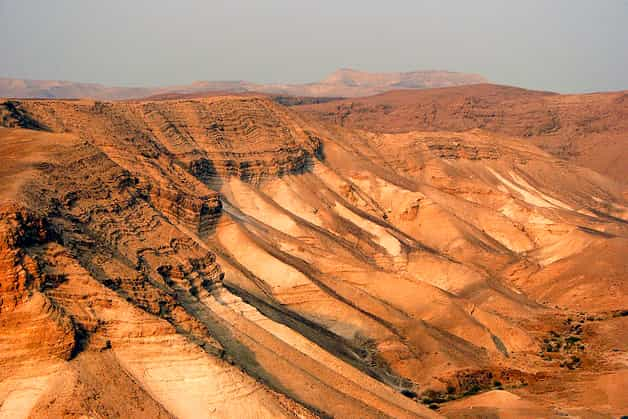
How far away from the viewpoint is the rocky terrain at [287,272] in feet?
51.0

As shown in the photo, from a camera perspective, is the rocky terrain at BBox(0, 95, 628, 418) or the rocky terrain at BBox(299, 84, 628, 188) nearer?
the rocky terrain at BBox(0, 95, 628, 418)

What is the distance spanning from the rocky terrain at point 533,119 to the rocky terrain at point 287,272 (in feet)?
91.2

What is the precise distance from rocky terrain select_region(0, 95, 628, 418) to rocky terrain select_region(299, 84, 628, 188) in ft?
91.2

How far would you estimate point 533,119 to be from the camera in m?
102

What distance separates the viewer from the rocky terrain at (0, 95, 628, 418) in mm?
15555

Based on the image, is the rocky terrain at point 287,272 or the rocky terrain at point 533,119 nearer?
the rocky terrain at point 287,272

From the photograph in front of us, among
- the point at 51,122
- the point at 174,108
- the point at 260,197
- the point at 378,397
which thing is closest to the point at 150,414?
the point at 378,397

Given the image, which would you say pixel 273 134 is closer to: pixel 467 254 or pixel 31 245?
pixel 467 254

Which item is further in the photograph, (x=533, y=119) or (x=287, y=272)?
(x=533, y=119)

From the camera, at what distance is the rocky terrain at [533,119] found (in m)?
92.5

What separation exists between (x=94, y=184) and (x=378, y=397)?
11.5 meters

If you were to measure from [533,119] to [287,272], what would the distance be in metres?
77.7

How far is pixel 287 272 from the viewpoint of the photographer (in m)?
33.0

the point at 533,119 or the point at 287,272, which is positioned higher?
the point at 533,119
